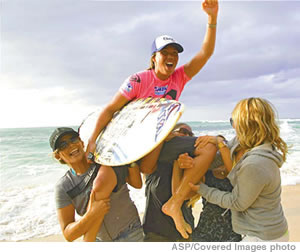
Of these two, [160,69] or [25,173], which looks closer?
[160,69]

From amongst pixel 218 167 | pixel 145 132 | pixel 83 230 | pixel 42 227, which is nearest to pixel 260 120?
pixel 218 167

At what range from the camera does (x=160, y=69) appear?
6.72ft

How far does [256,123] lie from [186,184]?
0.61 m

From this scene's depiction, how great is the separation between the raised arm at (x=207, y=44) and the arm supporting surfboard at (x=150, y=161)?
0.67 m

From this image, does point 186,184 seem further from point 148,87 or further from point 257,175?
point 148,87

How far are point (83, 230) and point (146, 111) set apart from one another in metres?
0.92

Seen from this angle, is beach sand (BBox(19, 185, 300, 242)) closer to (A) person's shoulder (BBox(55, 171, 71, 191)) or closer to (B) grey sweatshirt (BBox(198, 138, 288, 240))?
(A) person's shoulder (BBox(55, 171, 71, 191))

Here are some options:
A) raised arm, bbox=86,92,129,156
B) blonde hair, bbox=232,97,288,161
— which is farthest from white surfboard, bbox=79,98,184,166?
blonde hair, bbox=232,97,288,161

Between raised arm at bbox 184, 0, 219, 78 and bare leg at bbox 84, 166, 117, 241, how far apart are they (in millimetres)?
1012

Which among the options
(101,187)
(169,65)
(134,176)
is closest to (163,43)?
(169,65)

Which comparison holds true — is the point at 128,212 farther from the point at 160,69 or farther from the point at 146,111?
the point at 160,69

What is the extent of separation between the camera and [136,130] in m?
1.94

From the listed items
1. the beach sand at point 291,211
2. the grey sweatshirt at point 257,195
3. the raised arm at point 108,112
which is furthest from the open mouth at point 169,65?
the beach sand at point 291,211

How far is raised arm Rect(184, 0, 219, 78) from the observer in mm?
1978
